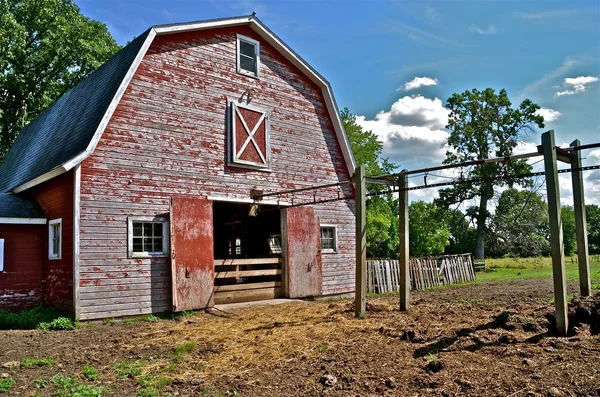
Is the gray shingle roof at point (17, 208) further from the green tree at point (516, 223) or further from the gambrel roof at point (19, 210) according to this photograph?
the green tree at point (516, 223)

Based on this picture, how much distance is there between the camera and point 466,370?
18.7ft

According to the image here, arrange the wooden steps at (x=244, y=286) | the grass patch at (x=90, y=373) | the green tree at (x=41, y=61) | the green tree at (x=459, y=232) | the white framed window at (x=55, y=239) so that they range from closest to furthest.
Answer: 1. the grass patch at (x=90, y=373)
2. the white framed window at (x=55, y=239)
3. the wooden steps at (x=244, y=286)
4. the green tree at (x=41, y=61)
5. the green tree at (x=459, y=232)

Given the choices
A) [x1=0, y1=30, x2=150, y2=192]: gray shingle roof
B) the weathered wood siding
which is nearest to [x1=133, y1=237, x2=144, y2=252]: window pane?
the weathered wood siding

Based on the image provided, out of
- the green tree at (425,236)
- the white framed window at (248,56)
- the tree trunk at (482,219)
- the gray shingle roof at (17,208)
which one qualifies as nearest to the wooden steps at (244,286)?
the gray shingle roof at (17,208)

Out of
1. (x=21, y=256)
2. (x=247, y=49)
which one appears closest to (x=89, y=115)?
(x=21, y=256)

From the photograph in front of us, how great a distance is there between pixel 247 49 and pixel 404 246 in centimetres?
761

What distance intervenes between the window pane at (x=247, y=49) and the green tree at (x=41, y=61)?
14.9 metres

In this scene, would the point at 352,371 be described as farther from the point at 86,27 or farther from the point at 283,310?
the point at 86,27

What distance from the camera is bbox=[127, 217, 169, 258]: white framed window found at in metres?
11.1

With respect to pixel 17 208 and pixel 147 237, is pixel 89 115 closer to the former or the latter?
pixel 17 208

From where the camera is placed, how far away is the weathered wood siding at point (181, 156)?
1074 centimetres

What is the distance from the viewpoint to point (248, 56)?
46.2ft

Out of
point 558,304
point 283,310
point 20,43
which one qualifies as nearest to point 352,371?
point 558,304

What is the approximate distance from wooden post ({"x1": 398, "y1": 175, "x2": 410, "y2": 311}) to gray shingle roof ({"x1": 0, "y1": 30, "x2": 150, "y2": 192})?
23.0ft
